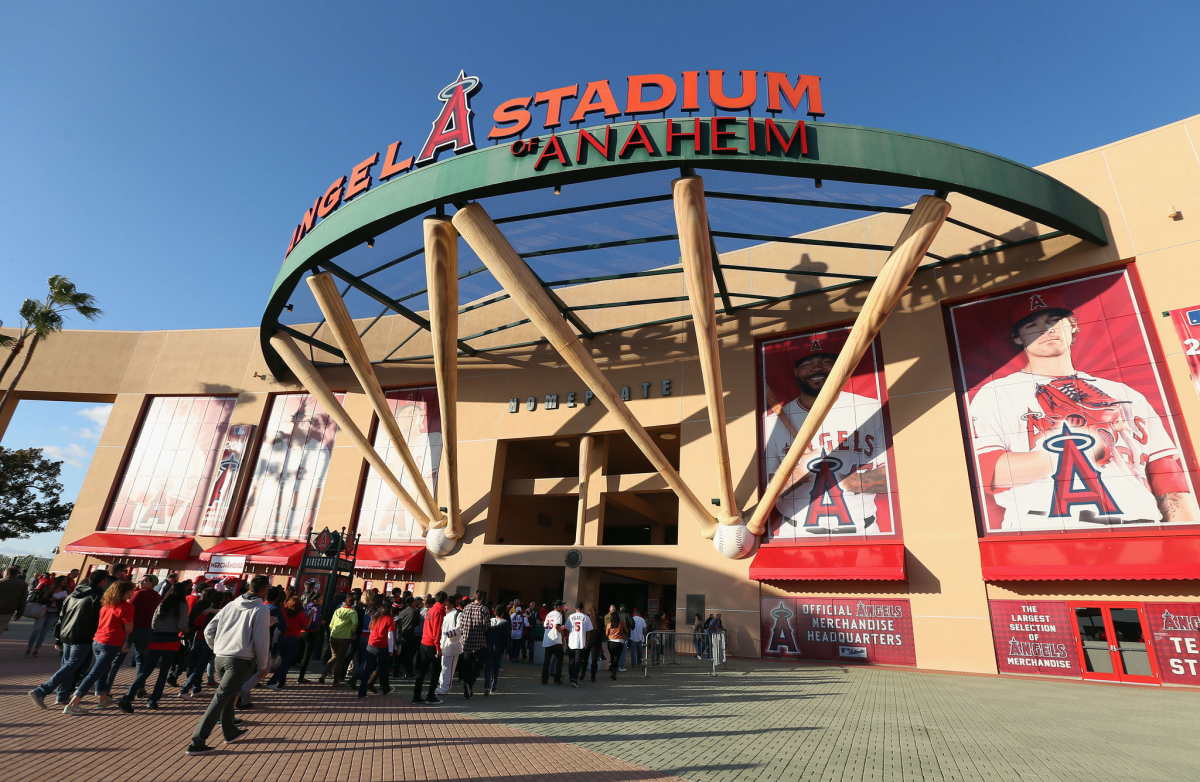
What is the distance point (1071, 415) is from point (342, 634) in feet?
63.5

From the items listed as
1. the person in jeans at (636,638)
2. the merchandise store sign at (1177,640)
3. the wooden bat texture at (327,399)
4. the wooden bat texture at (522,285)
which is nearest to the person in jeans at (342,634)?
the person in jeans at (636,638)

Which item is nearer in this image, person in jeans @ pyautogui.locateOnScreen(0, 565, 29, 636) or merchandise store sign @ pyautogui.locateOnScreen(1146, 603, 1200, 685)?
person in jeans @ pyautogui.locateOnScreen(0, 565, 29, 636)

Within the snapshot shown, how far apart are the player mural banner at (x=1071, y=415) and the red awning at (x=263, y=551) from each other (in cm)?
2592

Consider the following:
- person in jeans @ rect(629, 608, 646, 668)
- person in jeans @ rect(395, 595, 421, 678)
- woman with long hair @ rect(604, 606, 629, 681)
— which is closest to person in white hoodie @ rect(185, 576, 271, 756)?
person in jeans @ rect(395, 595, 421, 678)

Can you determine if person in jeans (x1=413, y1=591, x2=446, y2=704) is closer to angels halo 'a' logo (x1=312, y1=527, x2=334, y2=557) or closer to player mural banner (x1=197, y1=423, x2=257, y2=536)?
angels halo 'a' logo (x1=312, y1=527, x2=334, y2=557)

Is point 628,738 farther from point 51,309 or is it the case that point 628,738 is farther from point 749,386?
point 51,309

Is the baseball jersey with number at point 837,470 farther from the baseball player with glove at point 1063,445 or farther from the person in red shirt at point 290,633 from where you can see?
the person in red shirt at point 290,633

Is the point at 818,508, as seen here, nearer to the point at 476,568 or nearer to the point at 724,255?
the point at 724,255

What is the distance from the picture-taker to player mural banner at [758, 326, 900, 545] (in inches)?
753

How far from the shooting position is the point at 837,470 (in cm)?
1986

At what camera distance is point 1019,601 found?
1630 centimetres

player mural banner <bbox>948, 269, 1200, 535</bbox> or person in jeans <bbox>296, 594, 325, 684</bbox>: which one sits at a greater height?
player mural banner <bbox>948, 269, 1200, 535</bbox>

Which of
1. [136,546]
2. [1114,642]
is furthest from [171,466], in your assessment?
[1114,642]

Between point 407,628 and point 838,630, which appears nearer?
point 407,628
